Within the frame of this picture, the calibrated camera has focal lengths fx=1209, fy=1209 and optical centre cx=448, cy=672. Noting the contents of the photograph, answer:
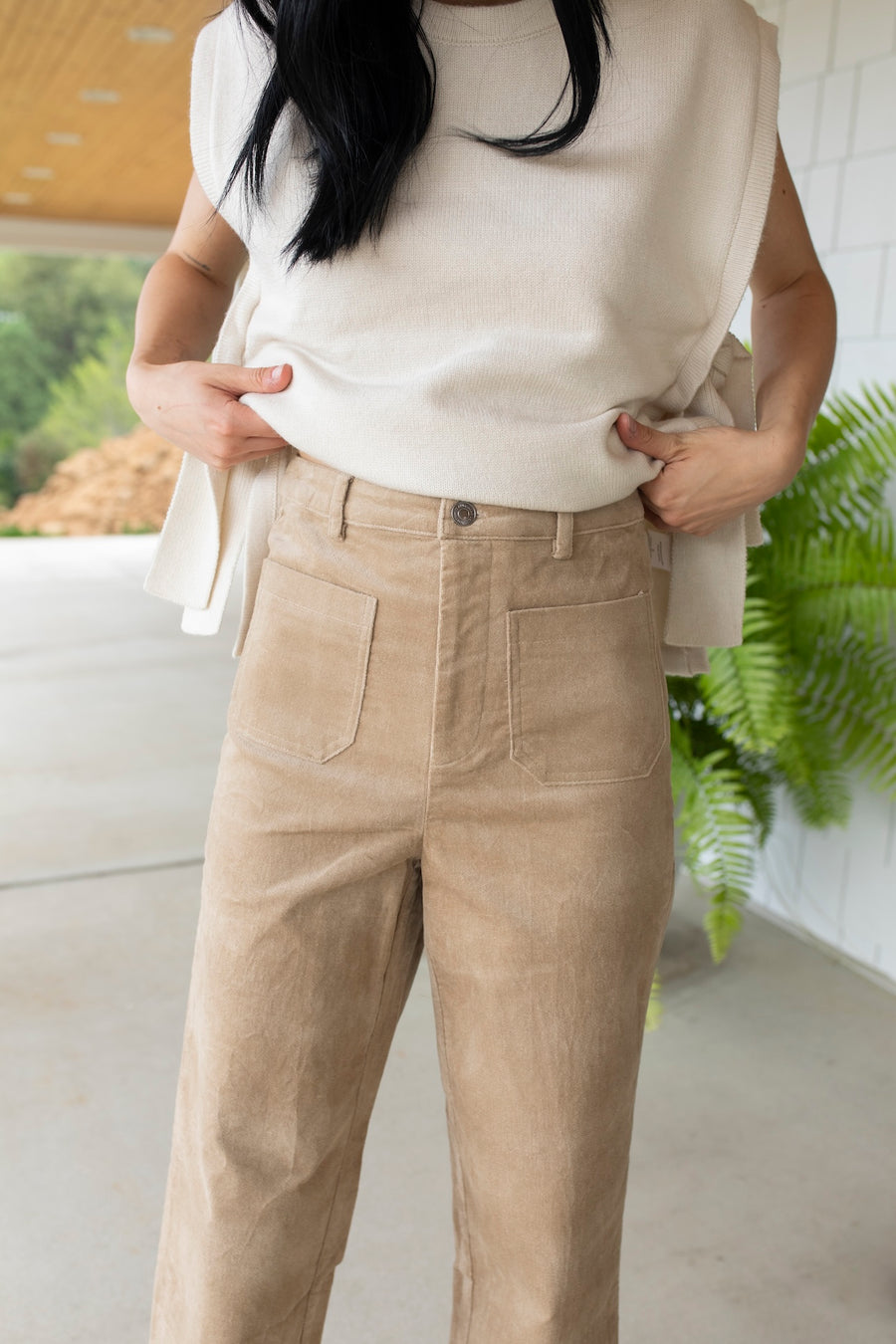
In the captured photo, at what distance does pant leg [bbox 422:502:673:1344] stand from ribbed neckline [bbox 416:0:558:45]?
0.35 metres

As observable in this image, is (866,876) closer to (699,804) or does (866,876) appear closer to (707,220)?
(699,804)

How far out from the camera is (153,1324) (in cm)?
99

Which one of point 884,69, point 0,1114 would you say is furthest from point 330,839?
point 884,69

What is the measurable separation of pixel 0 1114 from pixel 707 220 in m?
1.91

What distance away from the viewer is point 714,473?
92 centimetres

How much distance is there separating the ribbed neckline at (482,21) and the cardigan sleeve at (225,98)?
12 centimetres

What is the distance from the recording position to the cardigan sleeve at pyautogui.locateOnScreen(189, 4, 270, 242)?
86cm

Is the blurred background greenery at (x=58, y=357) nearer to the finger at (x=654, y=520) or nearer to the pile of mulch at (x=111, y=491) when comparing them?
the pile of mulch at (x=111, y=491)

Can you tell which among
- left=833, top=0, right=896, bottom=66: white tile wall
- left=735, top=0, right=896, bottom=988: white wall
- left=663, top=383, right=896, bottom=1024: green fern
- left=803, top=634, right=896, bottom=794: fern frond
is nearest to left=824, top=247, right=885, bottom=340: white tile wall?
left=735, top=0, right=896, bottom=988: white wall

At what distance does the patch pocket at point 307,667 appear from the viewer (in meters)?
0.83

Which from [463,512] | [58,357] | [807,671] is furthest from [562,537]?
[58,357]

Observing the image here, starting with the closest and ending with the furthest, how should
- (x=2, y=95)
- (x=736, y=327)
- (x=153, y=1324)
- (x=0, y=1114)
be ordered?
1. (x=153, y=1324)
2. (x=0, y=1114)
3. (x=736, y=327)
4. (x=2, y=95)

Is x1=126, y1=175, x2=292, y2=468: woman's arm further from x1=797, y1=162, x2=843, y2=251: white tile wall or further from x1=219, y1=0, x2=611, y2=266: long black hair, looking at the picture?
x1=797, y1=162, x2=843, y2=251: white tile wall

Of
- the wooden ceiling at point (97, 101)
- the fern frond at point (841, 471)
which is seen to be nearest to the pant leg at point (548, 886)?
the fern frond at point (841, 471)
